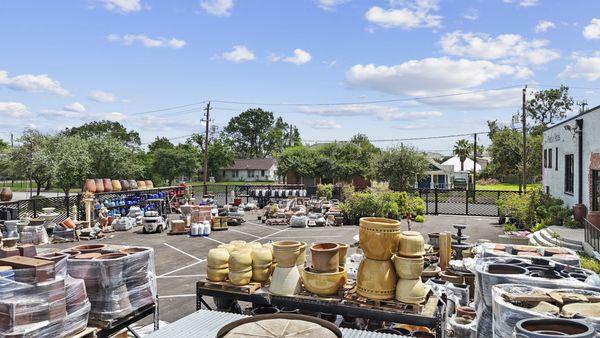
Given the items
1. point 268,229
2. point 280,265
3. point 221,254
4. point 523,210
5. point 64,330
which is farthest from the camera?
point 268,229

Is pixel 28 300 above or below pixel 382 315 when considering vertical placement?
above

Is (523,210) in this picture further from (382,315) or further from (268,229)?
(382,315)

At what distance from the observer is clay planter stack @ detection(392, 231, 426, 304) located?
6.69m

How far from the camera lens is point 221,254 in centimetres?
823

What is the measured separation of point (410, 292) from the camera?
22.0ft

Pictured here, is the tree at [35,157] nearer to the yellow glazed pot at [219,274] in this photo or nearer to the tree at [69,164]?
the tree at [69,164]

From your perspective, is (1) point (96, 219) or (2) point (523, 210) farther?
(1) point (96, 219)

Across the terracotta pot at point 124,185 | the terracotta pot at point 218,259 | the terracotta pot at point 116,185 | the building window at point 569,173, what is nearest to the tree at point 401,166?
the building window at point 569,173

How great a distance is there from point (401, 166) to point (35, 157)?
31996 mm

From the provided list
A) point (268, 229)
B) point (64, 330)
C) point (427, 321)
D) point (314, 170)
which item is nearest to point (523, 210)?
point (268, 229)

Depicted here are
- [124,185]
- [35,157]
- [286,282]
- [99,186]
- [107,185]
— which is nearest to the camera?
[286,282]

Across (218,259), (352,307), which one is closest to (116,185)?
(218,259)

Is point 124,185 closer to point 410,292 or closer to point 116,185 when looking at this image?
point 116,185

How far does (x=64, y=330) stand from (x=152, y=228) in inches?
636
